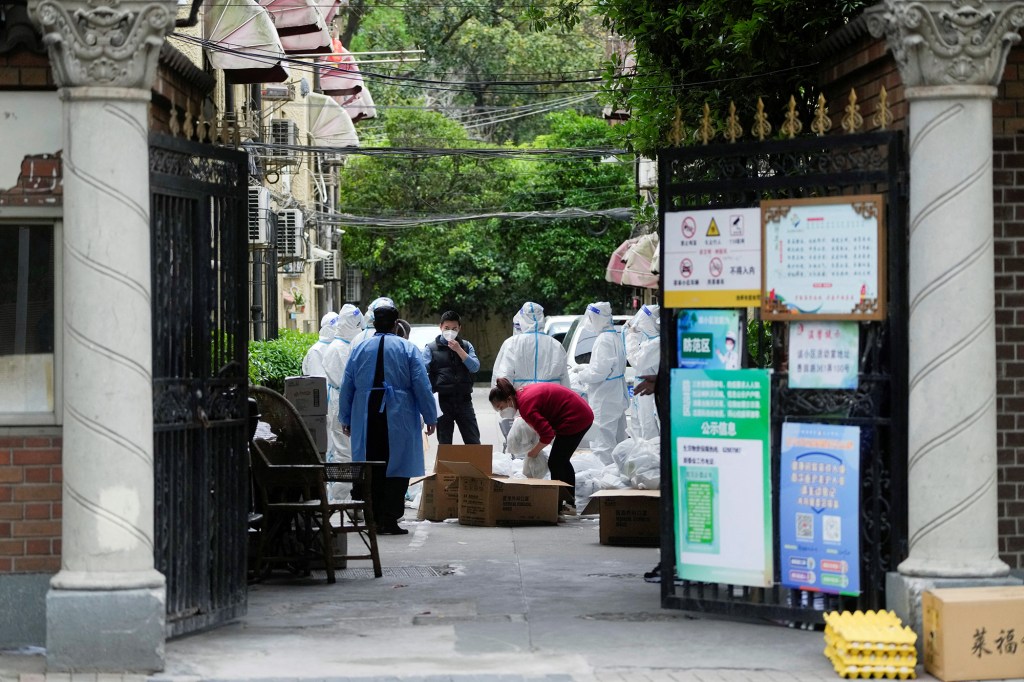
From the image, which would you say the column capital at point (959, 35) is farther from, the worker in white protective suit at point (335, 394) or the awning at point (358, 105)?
the awning at point (358, 105)

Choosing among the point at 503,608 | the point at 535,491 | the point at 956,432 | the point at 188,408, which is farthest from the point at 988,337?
the point at 535,491

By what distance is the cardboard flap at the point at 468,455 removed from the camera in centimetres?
1347

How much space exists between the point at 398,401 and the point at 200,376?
493 centimetres

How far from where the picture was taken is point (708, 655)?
7594mm

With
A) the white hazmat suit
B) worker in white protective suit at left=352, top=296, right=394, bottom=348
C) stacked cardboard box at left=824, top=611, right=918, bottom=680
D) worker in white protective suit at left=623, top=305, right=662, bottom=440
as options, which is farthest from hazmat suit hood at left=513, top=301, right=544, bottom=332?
stacked cardboard box at left=824, top=611, right=918, bottom=680

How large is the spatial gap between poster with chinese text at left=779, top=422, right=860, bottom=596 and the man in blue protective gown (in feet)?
17.1

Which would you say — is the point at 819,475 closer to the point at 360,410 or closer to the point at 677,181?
the point at 677,181

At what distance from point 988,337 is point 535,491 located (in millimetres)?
6570

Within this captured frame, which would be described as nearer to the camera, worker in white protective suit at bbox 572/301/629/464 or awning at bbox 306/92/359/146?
worker in white protective suit at bbox 572/301/629/464

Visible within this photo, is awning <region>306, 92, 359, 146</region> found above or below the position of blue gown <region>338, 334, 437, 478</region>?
above

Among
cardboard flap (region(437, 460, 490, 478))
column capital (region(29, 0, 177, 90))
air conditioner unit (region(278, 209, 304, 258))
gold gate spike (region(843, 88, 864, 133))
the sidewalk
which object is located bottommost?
the sidewalk

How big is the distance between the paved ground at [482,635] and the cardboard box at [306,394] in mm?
3540

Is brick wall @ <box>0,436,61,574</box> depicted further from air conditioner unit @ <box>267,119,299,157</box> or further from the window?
air conditioner unit @ <box>267,119,299,157</box>

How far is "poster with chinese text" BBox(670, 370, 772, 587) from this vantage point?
827 centimetres
